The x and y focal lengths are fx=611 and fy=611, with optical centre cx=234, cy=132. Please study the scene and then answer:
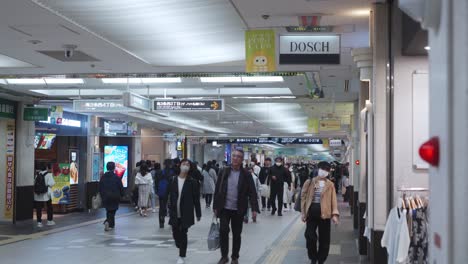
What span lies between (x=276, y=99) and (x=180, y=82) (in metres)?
3.52

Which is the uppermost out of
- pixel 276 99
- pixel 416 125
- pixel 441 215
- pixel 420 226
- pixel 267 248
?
pixel 276 99

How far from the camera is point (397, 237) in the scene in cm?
562

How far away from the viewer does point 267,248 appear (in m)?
11.5

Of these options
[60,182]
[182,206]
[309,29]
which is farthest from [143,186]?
[309,29]

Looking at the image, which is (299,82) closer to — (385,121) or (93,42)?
(93,42)

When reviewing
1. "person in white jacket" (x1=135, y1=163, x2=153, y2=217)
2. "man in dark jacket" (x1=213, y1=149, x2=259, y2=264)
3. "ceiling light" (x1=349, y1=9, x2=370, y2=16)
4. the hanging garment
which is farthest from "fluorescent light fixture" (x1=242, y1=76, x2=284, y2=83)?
A: the hanging garment

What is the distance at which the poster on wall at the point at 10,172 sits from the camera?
666 inches

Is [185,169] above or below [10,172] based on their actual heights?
above

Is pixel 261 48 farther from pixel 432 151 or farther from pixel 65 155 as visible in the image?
pixel 65 155

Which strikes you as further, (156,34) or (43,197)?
(43,197)

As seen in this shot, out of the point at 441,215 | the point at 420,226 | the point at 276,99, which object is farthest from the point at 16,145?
the point at 441,215

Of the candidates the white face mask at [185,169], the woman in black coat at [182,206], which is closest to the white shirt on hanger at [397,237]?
the woman in black coat at [182,206]

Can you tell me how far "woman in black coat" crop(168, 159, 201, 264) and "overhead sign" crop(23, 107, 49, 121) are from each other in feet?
28.8

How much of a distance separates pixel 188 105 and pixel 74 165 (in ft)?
21.4
